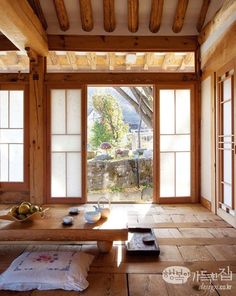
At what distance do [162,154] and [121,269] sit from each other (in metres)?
2.85

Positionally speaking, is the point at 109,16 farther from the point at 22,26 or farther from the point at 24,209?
the point at 24,209

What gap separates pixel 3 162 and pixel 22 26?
2458 millimetres

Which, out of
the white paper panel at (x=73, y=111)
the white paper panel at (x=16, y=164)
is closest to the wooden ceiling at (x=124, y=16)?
the white paper panel at (x=73, y=111)

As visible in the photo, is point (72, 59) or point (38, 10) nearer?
point (38, 10)

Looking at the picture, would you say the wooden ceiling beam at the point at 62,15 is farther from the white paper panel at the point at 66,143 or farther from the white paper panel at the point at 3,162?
the white paper panel at the point at 3,162

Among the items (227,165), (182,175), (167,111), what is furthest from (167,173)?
(227,165)

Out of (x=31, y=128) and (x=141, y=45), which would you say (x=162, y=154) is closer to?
(x=141, y=45)

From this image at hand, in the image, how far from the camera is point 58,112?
4.98 m

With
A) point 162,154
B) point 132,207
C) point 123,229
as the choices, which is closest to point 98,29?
point 162,154

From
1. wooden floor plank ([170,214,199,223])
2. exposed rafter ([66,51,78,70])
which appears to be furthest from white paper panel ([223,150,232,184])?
exposed rafter ([66,51,78,70])

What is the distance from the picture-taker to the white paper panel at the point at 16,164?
196 inches

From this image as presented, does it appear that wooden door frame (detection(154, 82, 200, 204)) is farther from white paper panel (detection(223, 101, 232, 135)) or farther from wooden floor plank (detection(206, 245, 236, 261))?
wooden floor plank (detection(206, 245, 236, 261))

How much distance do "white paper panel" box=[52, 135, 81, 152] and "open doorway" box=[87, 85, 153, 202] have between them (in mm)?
2807

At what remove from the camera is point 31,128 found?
4.84m
